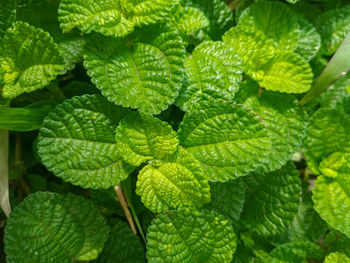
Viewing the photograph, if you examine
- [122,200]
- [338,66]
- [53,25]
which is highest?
[338,66]

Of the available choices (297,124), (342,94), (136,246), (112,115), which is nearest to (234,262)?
(136,246)

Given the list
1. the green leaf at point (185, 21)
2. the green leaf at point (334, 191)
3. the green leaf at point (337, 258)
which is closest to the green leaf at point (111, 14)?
the green leaf at point (185, 21)

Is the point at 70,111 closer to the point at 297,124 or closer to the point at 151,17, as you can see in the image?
the point at 151,17

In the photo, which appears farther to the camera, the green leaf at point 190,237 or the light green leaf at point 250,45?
the light green leaf at point 250,45

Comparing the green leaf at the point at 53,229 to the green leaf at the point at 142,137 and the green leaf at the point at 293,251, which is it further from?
the green leaf at the point at 293,251

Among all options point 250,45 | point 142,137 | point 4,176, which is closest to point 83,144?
point 142,137

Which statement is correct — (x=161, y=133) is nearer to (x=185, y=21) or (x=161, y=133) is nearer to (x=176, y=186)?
(x=176, y=186)

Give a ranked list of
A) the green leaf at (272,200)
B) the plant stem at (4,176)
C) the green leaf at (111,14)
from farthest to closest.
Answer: the green leaf at (272,200) < the plant stem at (4,176) < the green leaf at (111,14)
